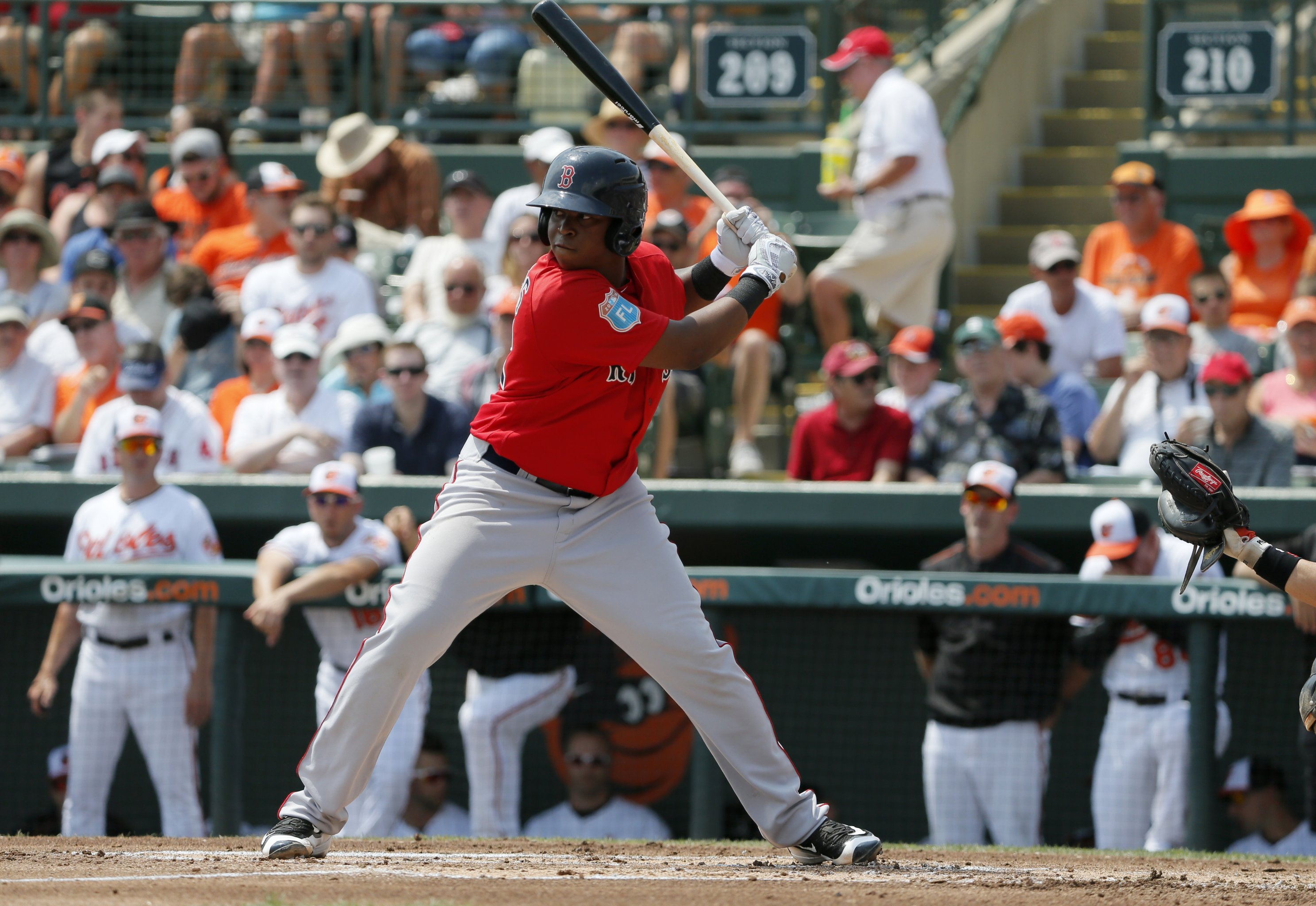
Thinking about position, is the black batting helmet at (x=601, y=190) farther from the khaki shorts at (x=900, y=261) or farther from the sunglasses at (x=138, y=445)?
the khaki shorts at (x=900, y=261)

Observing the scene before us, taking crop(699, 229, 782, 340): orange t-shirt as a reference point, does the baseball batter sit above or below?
below

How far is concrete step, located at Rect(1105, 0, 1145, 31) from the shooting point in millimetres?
12234

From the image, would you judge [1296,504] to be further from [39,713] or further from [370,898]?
[39,713]

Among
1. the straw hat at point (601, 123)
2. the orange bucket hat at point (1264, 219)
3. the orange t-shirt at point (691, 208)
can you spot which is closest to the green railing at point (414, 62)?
the straw hat at point (601, 123)

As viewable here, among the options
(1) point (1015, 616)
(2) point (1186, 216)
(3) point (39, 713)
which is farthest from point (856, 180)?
(3) point (39, 713)

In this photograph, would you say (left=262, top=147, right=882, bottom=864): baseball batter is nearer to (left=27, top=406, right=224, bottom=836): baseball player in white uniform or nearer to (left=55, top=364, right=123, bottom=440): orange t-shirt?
(left=27, top=406, right=224, bottom=836): baseball player in white uniform

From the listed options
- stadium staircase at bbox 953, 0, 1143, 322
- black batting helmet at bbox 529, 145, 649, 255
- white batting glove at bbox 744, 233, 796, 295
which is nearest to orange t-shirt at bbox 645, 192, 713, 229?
stadium staircase at bbox 953, 0, 1143, 322

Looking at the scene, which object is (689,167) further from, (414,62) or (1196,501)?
(414,62)

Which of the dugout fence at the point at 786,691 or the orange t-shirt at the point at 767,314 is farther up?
the orange t-shirt at the point at 767,314

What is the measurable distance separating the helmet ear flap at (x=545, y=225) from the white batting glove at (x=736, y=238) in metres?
0.50

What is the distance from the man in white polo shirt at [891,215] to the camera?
891cm

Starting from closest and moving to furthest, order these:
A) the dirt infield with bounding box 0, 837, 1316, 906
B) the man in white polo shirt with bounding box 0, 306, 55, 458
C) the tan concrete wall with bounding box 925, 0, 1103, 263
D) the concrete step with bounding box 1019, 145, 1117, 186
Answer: the dirt infield with bounding box 0, 837, 1316, 906
the man in white polo shirt with bounding box 0, 306, 55, 458
the tan concrete wall with bounding box 925, 0, 1103, 263
the concrete step with bounding box 1019, 145, 1117, 186

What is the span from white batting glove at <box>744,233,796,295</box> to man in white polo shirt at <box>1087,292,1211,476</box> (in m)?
3.42

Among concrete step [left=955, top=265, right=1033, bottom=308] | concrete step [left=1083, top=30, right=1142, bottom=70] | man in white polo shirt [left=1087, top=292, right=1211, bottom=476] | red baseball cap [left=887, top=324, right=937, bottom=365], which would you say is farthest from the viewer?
concrete step [left=1083, top=30, right=1142, bottom=70]
